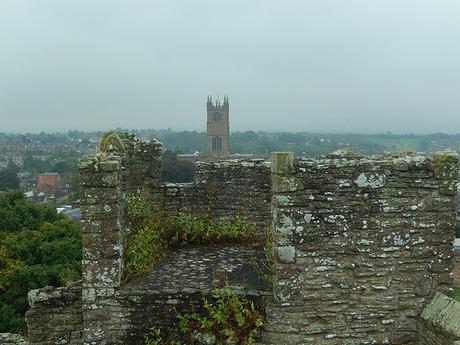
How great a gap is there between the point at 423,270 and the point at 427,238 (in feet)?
1.05

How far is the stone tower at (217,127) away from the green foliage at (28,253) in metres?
109

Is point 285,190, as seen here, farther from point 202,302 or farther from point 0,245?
point 0,245

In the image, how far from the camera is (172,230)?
800 centimetres

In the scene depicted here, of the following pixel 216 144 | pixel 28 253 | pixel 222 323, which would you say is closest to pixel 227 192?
Result: pixel 222 323

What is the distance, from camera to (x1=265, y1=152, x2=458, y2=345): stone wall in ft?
16.3

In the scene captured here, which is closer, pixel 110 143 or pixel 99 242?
pixel 99 242

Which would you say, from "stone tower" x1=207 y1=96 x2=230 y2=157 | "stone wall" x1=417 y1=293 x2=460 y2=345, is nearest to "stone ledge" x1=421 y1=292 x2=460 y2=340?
"stone wall" x1=417 y1=293 x2=460 y2=345

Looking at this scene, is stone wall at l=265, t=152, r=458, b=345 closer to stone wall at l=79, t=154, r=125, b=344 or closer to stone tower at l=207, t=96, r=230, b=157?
stone wall at l=79, t=154, r=125, b=344

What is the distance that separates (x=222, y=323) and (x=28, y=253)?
20.2 m

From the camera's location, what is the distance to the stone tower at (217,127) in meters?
139

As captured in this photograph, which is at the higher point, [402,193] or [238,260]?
[402,193]

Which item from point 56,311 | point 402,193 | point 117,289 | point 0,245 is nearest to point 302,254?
point 402,193

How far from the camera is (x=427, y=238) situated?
5027 millimetres

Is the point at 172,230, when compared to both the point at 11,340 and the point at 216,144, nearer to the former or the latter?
the point at 11,340
